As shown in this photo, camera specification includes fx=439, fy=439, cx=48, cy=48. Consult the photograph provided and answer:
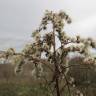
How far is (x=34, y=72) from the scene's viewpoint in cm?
487

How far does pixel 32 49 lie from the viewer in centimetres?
491

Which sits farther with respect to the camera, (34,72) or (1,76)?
(1,76)

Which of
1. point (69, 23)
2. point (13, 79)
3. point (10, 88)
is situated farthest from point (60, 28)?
point (13, 79)

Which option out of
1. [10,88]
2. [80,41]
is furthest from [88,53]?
[10,88]

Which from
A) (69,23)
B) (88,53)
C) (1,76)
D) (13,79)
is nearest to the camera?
(88,53)

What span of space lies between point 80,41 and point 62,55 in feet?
0.91

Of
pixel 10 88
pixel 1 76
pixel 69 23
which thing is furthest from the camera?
pixel 1 76

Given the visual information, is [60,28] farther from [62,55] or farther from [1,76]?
[1,76]

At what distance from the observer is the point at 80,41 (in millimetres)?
4871

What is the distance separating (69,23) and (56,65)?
59 centimetres

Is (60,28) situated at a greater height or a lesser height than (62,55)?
greater

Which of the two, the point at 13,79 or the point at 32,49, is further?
Answer: the point at 13,79

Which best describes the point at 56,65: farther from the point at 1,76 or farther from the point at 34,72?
the point at 1,76

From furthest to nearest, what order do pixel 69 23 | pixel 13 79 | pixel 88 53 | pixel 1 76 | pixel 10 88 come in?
pixel 1 76 → pixel 13 79 → pixel 10 88 → pixel 69 23 → pixel 88 53
